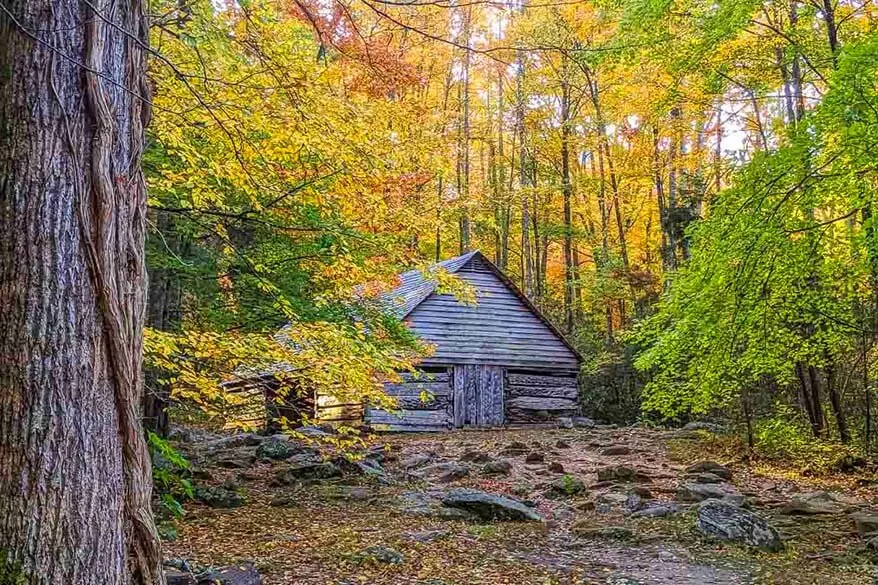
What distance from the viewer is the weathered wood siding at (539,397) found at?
19531mm

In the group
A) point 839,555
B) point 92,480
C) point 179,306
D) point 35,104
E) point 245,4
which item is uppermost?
point 245,4

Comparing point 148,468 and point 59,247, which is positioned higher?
point 59,247

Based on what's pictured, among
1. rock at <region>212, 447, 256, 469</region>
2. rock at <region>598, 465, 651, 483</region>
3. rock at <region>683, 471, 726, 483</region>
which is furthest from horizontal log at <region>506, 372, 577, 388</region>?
rock at <region>683, 471, 726, 483</region>

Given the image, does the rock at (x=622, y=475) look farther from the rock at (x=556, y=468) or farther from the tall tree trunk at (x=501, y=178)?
the tall tree trunk at (x=501, y=178)

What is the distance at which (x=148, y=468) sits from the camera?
9.12ft

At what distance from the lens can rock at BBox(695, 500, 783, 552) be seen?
610 cm

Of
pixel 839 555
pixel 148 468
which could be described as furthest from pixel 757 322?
pixel 148 468

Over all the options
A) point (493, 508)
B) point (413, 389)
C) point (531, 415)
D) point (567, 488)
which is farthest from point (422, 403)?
point (493, 508)

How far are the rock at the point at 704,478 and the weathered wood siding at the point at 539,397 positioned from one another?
987 cm

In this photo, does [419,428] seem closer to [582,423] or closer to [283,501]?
[582,423]

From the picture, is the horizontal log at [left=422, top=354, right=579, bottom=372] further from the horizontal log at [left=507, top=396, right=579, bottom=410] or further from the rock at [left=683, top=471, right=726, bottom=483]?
the rock at [left=683, top=471, right=726, bottom=483]

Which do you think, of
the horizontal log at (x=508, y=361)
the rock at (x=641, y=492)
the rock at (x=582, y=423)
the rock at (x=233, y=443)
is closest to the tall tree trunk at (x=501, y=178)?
the horizontal log at (x=508, y=361)

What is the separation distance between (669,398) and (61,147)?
326 inches

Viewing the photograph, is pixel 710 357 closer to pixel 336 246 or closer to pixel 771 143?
pixel 336 246
